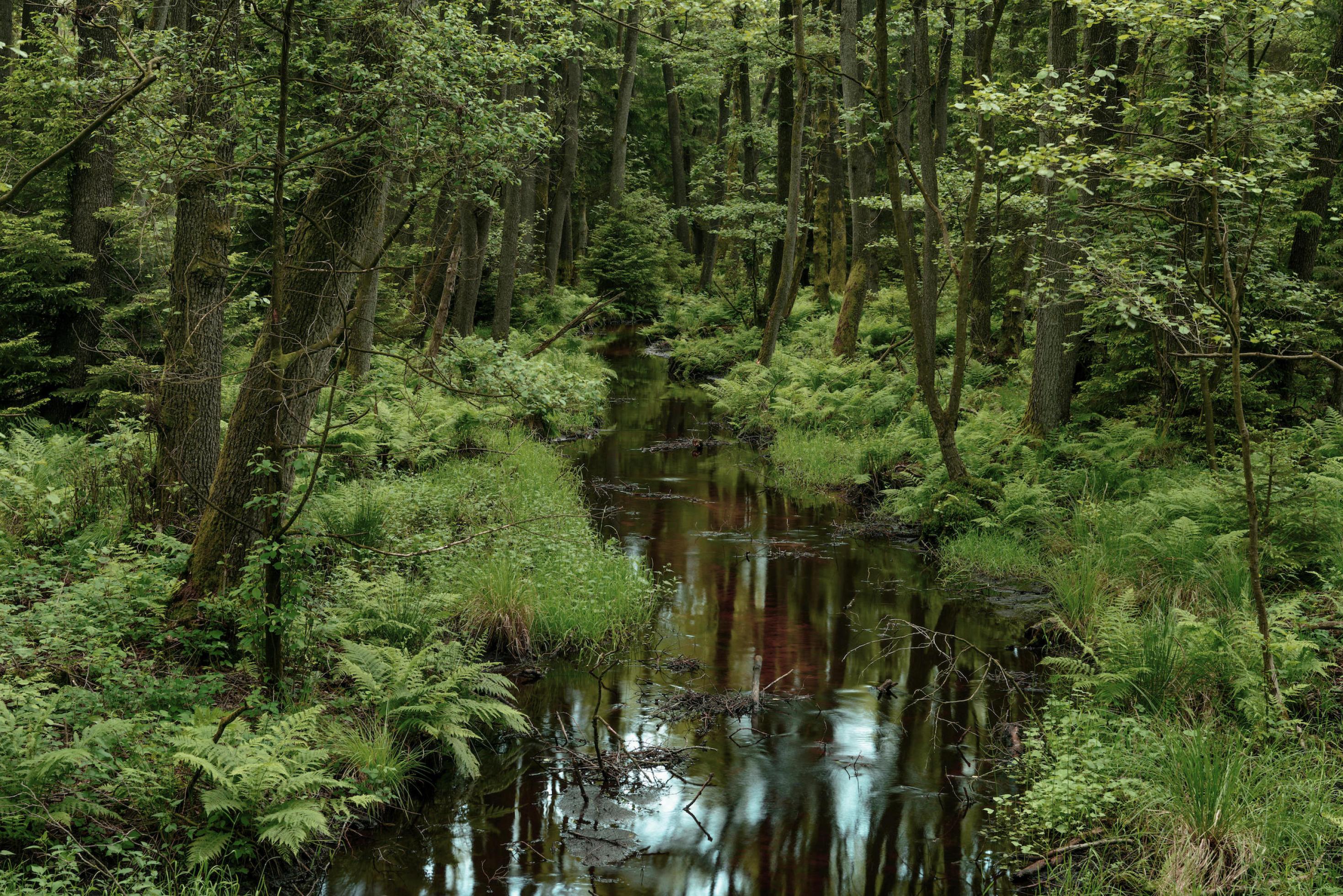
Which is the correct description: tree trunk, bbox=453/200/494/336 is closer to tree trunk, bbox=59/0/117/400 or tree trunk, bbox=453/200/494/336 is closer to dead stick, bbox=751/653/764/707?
tree trunk, bbox=59/0/117/400

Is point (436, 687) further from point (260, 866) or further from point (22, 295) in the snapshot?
point (22, 295)

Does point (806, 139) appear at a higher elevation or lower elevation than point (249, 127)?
higher

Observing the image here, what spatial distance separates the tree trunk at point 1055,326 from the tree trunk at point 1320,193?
2.32 m

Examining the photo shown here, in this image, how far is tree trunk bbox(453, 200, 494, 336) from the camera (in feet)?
50.5

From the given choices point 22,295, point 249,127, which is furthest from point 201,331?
point 22,295

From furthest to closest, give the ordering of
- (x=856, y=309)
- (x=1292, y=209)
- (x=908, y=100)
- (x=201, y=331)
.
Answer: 1. (x=856, y=309)
2. (x=908, y=100)
3. (x=1292, y=209)
4. (x=201, y=331)

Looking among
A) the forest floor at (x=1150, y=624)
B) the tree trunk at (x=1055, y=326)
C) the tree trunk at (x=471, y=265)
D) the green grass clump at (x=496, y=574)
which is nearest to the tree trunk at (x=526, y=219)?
the tree trunk at (x=471, y=265)

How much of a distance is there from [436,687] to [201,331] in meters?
4.06

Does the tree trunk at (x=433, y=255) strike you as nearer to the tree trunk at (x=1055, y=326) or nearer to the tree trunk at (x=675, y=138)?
the tree trunk at (x=1055, y=326)

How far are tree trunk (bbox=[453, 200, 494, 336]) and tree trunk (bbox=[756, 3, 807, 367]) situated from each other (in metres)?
5.59

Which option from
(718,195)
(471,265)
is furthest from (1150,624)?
(718,195)

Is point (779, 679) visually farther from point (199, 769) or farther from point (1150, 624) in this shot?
point (199, 769)

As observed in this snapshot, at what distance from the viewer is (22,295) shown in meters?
11.9

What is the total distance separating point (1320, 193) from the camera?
33.0 ft
